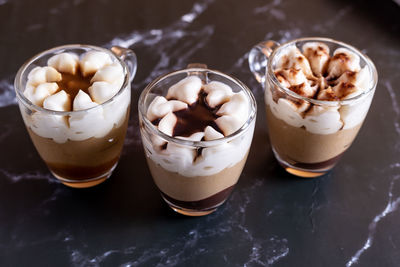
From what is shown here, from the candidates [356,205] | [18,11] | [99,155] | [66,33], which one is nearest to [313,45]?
[356,205]

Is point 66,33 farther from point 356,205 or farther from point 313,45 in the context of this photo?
point 356,205

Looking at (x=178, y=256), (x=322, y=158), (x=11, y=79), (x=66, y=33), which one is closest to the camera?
(x=178, y=256)

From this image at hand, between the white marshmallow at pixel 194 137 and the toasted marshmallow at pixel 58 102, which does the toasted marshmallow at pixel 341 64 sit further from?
the toasted marshmallow at pixel 58 102

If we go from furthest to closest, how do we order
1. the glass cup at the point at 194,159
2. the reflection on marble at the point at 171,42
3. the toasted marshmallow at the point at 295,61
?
1. the reflection on marble at the point at 171,42
2. the toasted marshmallow at the point at 295,61
3. the glass cup at the point at 194,159

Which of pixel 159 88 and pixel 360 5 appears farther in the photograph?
pixel 360 5

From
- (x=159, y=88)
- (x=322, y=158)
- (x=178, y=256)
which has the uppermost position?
(x=159, y=88)

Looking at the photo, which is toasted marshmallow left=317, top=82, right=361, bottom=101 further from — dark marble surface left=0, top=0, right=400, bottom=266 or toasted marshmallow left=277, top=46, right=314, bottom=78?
dark marble surface left=0, top=0, right=400, bottom=266

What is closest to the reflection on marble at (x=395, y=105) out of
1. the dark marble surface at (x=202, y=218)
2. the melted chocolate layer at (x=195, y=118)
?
the dark marble surface at (x=202, y=218)
